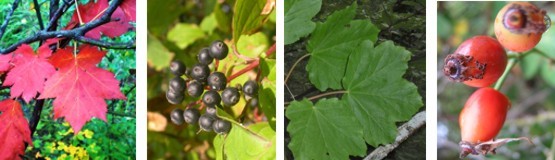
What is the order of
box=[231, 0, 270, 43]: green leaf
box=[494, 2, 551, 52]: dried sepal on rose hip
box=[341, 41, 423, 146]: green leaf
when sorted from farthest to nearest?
box=[231, 0, 270, 43]: green leaf < box=[341, 41, 423, 146]: green leaf < box=[494, 2, 551, 52]: dried sepal on rose hip

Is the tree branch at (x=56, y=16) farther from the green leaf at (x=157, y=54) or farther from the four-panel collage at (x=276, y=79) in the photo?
the green leaf at (x=157, y=54)

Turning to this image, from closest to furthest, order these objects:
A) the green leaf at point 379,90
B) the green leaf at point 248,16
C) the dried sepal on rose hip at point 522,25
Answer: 1. the dried sepal on rose hip at point 522,25
2. the green leaf at point 379,90
3. the green leaf at point 248,16

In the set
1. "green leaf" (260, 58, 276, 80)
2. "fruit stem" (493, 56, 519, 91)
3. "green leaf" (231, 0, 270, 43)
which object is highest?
"green leaf" (231, 0, 270, 43)

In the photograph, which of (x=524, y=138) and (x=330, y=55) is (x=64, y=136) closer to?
(x=330, y=55)

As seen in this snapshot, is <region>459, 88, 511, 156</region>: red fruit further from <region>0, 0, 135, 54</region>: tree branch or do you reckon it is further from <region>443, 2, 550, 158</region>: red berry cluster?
<region>0, 0, 135, 54</region>: tree branch

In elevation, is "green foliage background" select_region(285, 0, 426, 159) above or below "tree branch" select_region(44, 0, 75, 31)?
below

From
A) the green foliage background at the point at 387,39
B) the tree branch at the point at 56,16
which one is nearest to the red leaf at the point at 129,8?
the tree branch at the point at 56,16

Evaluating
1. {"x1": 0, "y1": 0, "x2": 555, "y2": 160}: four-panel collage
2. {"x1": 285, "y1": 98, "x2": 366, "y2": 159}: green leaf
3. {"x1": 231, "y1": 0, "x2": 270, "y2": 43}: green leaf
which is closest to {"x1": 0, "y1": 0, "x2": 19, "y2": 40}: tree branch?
{"x1": 0, "y1": 0, "x2": 555, "y2": 160}: four-panel collage

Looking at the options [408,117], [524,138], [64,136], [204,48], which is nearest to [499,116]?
[524,138]

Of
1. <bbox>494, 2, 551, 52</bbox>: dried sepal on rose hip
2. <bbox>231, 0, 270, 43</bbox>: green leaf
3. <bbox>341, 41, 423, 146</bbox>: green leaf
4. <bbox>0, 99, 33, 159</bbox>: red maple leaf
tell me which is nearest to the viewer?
<bbox>494, 2, 551, 52</bbox>: dried sepal on rose hip
